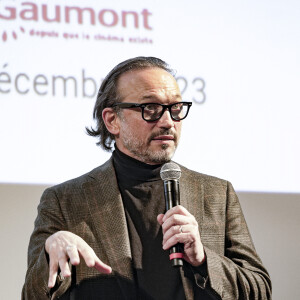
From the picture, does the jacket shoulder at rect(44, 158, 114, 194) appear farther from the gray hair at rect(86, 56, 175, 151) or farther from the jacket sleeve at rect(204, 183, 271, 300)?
the jacket sleeve at rect(204, 183, 271, 300)

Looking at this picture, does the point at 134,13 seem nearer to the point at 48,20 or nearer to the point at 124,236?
A: the point at 48,20

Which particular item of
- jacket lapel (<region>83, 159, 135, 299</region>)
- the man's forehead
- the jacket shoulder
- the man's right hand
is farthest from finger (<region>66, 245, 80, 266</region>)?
the man's forehead

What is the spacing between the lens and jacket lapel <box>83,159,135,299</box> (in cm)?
227

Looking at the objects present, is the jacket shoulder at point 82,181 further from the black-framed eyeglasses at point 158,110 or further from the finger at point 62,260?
the finger at point 62,260

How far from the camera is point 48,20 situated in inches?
133

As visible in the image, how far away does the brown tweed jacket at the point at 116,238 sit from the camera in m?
2.19

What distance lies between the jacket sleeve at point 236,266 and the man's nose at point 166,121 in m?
0.37

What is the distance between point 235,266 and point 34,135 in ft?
4.55

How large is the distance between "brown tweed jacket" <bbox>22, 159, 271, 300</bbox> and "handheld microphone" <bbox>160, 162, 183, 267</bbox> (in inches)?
8.2

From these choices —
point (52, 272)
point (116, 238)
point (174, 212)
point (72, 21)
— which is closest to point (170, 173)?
point (174, 212)

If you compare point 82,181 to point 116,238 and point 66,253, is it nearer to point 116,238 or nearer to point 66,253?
point 116,238

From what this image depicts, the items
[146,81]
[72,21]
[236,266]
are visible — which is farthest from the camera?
[72,21]

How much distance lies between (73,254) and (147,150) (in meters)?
0.66

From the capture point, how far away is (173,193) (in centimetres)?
208
